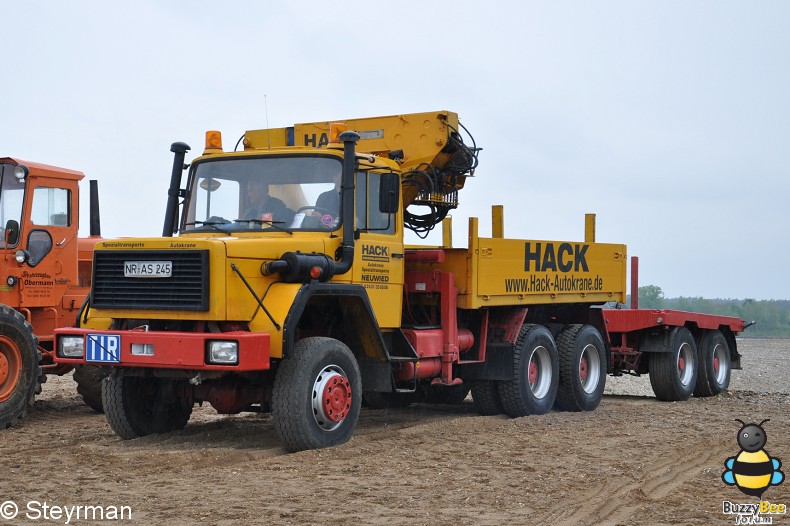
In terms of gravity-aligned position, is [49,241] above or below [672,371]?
above

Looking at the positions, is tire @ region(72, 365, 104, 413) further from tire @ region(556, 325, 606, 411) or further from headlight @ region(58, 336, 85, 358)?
tire @ region(556, 325, 606, 411)

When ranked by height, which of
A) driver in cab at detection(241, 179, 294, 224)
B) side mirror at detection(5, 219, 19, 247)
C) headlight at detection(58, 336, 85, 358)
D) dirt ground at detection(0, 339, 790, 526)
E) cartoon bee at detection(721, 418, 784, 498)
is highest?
driver in cab at detection(241, 179, 294, 224)

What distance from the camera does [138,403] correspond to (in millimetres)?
11281

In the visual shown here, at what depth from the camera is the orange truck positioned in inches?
494

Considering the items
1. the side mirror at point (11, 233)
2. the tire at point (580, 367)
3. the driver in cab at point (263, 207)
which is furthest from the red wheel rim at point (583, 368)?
the side mirror at point (11, 233)

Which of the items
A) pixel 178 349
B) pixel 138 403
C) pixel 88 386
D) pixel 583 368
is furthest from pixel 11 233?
pixel 583 368

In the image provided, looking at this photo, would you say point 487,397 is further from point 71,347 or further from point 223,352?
point 71,347

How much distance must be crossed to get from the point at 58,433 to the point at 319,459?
385 cm

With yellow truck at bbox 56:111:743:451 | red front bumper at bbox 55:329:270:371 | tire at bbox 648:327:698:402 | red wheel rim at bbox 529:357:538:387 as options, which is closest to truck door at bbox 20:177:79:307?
yellow truck at bbox 56:111:743:451

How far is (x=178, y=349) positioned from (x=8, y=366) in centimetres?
377

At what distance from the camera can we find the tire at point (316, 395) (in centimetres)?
993

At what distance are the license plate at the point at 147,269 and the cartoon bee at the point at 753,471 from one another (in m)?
5.10

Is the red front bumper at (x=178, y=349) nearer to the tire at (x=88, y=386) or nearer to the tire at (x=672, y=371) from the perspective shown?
the tire at (x=88, y=386)

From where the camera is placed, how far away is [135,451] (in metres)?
10.4
